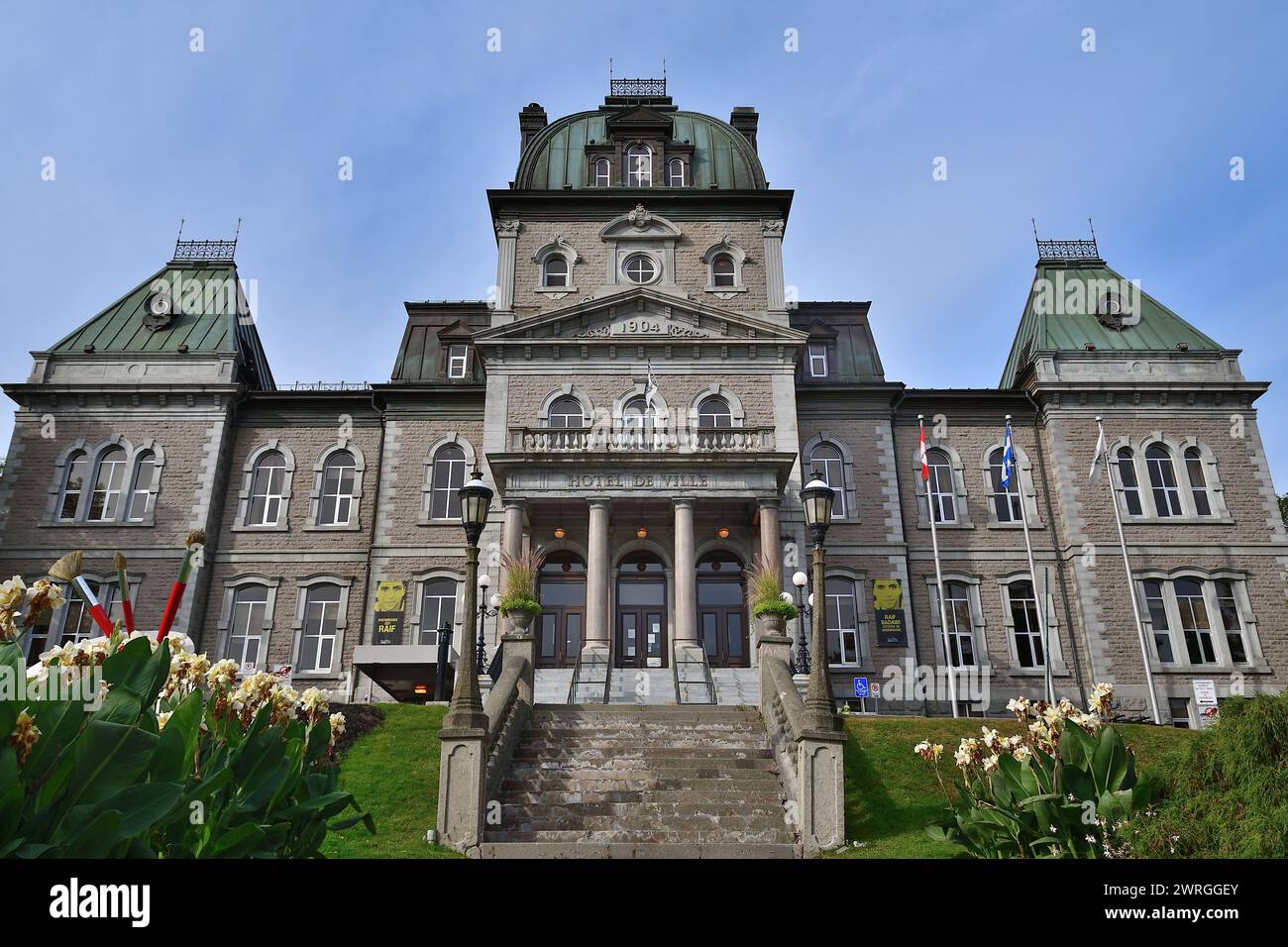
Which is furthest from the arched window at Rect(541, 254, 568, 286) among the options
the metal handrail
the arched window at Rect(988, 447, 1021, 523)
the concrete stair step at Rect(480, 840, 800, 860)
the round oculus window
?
the concrete stair step at Rect(480, 840, 800, 860)

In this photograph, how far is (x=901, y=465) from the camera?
2828 centimetres

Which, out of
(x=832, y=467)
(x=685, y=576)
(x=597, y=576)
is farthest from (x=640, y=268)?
(x=597, y=576)

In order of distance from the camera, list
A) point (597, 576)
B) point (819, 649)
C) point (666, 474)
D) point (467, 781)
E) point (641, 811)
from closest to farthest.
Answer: point (467, 781), point (819, 649), point (641, 811), point (597, 576), point (666, 474)

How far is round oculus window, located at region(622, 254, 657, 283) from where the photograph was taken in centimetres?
2834

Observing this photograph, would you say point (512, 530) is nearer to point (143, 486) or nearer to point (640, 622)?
point (640, 622)

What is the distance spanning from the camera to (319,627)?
2656cm

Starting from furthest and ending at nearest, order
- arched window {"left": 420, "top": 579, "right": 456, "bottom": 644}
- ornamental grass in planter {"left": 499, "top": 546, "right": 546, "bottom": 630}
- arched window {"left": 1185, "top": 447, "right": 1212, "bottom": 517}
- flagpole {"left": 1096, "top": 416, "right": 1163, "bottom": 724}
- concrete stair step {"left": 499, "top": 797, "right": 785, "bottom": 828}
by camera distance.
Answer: arched window {"left": 1185, "top": 447, "right": 1212, "bottom": 517}, arched window {"left": 420, "top": 579, "right": 456, "bottom": 644}, flagpole {"left": 1096, "top": 416, "right": 1163, "bottom": 724}, ornamental grass in planter {"left": 499, "top": 546, "right": 546, "bottom": 630}, concrete stair step {"left": 499, "top": 797, "right": 785, "bottom": 828}

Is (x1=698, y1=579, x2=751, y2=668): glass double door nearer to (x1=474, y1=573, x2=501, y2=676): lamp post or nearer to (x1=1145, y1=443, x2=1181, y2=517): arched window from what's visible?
(x1=474, y1=573, x2=501, y2=676): lamp post

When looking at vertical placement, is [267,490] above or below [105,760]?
above

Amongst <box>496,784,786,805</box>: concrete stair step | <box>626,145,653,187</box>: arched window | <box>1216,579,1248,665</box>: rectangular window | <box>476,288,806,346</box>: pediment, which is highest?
<box>626,145,653,187</box>: arched window

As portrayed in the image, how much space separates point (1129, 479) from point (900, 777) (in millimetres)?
17434

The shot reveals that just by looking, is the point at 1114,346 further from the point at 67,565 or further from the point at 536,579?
the point at 67,565

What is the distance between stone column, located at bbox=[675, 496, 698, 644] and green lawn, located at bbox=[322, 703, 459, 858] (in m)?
6.95
